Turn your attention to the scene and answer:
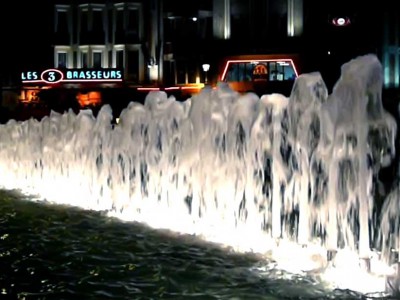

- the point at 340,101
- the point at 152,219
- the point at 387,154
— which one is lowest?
the point at 152,219

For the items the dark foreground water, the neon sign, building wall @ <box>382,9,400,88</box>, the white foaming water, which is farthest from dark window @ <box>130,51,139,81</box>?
the dark foreground water

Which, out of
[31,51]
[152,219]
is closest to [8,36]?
[31,51]

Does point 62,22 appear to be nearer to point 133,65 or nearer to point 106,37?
point 106,37

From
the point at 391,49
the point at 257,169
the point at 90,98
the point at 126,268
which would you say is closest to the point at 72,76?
the point at 90,98

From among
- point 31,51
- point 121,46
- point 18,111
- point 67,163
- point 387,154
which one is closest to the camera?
point 387,154

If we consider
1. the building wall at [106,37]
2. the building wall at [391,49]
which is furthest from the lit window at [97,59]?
the building wall at [391,49]

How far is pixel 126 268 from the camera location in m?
7.71

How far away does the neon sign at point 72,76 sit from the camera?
57.0 m

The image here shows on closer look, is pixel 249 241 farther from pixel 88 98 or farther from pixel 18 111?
pixel 88 98

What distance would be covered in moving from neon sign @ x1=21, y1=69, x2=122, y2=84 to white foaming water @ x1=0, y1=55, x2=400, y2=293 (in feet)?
131

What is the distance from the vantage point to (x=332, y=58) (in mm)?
61125

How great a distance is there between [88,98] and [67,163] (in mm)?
42409

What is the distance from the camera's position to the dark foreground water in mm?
6641

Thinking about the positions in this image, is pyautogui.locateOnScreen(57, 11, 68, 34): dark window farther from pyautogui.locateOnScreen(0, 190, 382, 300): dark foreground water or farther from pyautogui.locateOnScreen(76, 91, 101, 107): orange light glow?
pyautogui.locateOnScreen(0, 190, 382, 300): dark foreground water
